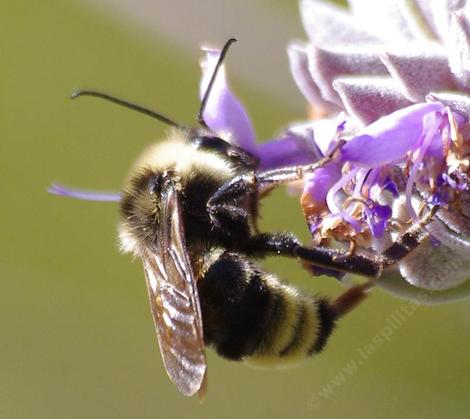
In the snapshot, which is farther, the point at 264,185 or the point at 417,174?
the point at 264,185

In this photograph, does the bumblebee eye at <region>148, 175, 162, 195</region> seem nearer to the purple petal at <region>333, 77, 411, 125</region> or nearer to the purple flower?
the purple flower


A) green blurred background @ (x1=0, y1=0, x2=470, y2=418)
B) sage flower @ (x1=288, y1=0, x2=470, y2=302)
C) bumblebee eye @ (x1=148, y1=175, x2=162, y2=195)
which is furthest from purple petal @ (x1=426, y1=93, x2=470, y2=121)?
green blurred background @ (x1=0, y1=0, x2=470, y2=418)

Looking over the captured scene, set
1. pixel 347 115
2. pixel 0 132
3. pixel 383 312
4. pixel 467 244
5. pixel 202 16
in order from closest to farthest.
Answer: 1. pixel 467 244
2. pixel 347 115
3. pixel 202 16
4. pixel 383 312
5. pixel 0 132

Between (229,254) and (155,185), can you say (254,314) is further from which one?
(155,185)

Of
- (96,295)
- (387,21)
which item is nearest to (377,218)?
(387,21)

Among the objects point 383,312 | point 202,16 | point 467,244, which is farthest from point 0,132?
point 467,244

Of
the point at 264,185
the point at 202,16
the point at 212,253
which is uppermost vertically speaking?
the point at 264,185

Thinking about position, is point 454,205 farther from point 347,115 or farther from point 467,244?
point 347,115

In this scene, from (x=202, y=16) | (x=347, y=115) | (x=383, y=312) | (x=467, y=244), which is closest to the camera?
(x=467, y=244)
